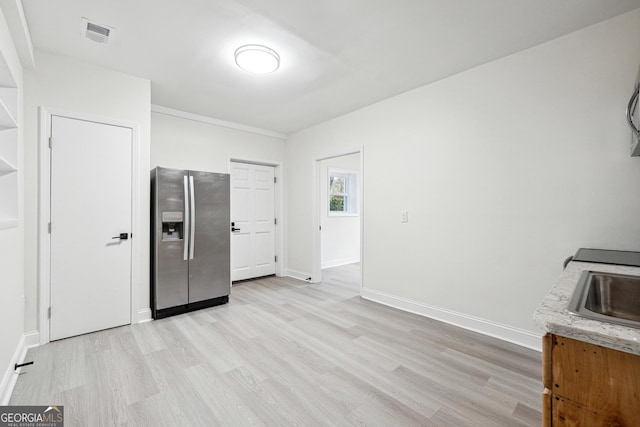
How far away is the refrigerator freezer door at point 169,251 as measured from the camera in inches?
124

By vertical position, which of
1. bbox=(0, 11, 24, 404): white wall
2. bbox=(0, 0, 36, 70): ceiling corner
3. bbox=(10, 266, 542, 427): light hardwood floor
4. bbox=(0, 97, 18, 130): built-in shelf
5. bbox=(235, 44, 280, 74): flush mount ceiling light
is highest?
bbox=(235, 44, 280, 74): flush mount ceiling light

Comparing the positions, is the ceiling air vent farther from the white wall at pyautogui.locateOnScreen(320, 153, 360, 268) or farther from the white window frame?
the white window frame

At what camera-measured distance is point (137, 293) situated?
3.03m

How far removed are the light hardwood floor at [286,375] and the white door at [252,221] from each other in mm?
1763

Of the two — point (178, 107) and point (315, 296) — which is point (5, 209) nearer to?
point (178, 107)

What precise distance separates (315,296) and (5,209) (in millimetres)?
3209

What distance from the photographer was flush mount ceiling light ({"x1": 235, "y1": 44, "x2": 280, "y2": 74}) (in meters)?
2.46

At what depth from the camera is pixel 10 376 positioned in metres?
1.90

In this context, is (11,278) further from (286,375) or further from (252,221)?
(252,221)

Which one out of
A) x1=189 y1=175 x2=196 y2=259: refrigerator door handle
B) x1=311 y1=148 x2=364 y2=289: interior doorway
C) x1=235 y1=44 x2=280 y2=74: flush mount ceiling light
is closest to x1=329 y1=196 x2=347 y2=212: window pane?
x1=311 y1=148 x2=364 y2=289: interior doorway

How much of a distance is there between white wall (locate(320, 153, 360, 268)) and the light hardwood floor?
9.50 feet

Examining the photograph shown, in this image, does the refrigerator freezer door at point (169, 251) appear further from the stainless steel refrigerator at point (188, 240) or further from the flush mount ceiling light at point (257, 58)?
the flush mount ceiling light at point (257, 58)

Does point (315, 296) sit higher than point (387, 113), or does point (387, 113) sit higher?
point (387, 113)

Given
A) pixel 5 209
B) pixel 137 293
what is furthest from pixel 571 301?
pixel 137 293
